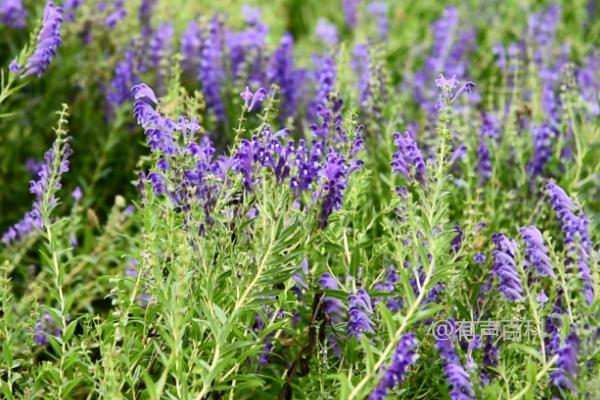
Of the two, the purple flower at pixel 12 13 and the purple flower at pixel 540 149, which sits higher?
the purple flower at pixel 12 13

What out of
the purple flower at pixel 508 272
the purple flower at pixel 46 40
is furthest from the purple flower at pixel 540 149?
the purple flower at pixel 46 40

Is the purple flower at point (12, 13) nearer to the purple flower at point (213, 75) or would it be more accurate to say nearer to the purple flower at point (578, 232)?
the purple flower at point (213, 75)

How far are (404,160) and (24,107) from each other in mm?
2665

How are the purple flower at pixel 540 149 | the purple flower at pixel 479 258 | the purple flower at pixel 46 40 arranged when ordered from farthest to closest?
the purple flower at pixel 540 149, the purple flower at pixel 46 40, the purple flower at pixel 479 258

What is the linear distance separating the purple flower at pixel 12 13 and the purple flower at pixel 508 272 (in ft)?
9.75

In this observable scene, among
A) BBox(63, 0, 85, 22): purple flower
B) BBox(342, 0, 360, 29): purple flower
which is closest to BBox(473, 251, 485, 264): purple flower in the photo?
BBox(63, 0, 85, 22): purple flower

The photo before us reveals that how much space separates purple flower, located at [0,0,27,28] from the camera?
171 inches

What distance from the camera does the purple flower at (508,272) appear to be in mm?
2436

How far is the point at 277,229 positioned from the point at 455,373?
0.62 meters

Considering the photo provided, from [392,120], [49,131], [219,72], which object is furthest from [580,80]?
[49,131]

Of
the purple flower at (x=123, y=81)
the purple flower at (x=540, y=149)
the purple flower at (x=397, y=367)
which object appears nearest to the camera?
the purple flower at (x=397, y=367)

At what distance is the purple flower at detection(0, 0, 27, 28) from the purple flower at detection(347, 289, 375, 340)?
2820 millimetres

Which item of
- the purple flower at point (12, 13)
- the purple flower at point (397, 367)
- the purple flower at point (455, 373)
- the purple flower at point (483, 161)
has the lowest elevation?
the purple flower at point (483, 161)

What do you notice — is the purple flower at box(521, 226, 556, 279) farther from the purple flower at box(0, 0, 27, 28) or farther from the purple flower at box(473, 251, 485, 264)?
the purple flower at box(0, 0, 27, 28)
